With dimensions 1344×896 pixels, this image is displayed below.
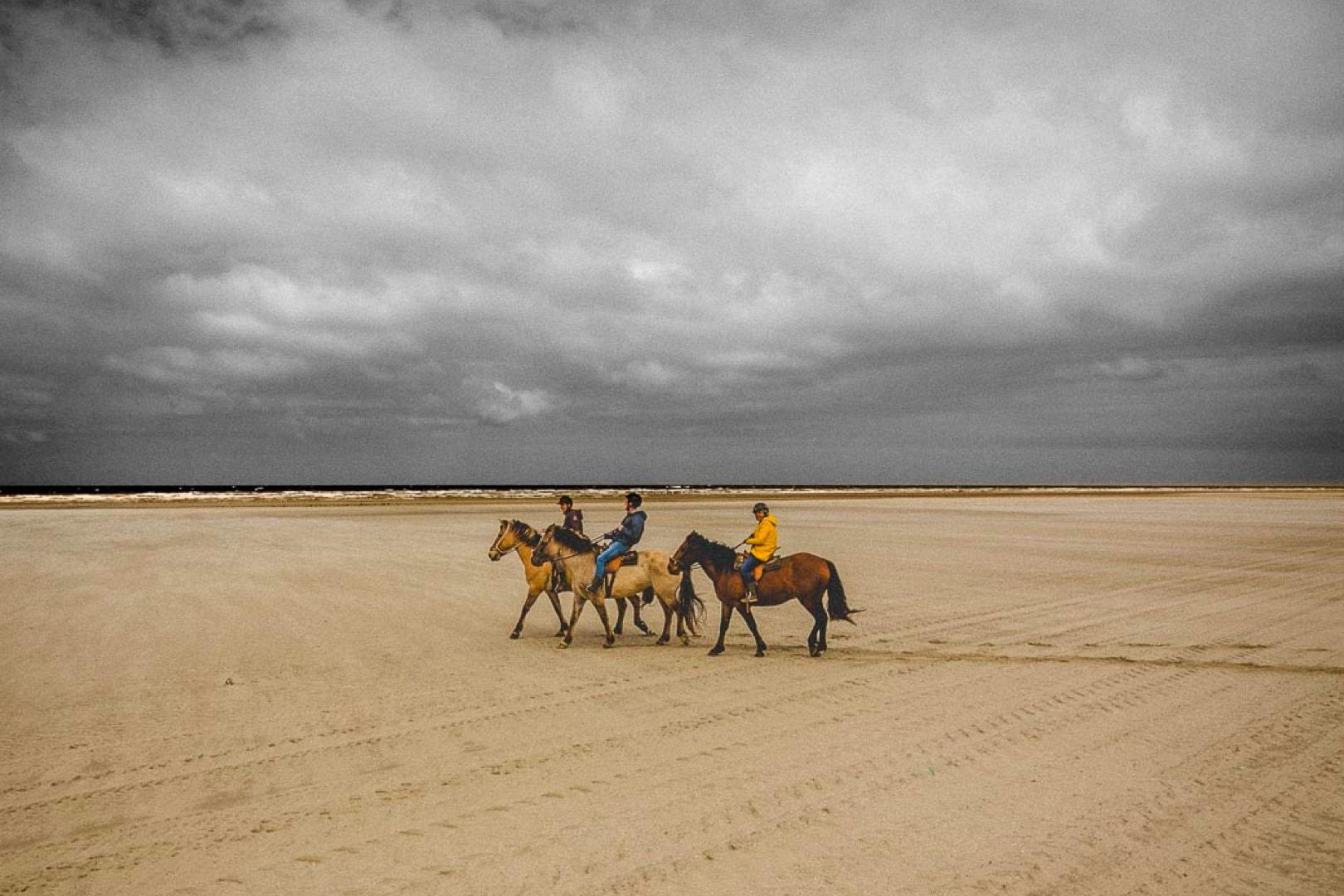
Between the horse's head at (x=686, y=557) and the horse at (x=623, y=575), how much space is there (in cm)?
23

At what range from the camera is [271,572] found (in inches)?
758

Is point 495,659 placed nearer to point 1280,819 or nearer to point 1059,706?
point 1059,706

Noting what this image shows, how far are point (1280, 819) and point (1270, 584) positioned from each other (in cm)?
1580

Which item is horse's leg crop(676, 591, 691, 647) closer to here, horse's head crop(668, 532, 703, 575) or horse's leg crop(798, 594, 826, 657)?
horse's head crop(668, 532, 703, 575)

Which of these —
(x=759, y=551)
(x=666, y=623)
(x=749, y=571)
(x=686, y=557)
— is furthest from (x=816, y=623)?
(x=666, y=623)

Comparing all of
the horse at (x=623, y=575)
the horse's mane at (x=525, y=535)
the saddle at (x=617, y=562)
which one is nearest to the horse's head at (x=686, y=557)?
the horse at (x=623, y=575)

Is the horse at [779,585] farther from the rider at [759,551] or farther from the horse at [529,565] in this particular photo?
the horse at [529,565]

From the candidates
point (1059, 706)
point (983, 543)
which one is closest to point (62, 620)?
point (1059, 706)

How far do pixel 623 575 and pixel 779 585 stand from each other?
8.49 ft

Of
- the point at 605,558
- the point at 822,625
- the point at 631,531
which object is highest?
the point at 631,531

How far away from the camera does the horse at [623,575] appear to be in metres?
12.1

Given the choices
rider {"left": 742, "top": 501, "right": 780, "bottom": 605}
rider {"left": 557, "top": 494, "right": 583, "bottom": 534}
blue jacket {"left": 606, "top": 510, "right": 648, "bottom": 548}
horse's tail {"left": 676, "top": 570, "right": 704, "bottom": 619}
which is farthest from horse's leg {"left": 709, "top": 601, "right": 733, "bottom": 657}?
rider {"left": 557, "top": 494, "right": 583, "bottom": 534}

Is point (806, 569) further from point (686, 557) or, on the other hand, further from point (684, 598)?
point (684, 598)

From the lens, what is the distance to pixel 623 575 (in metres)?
12.1
